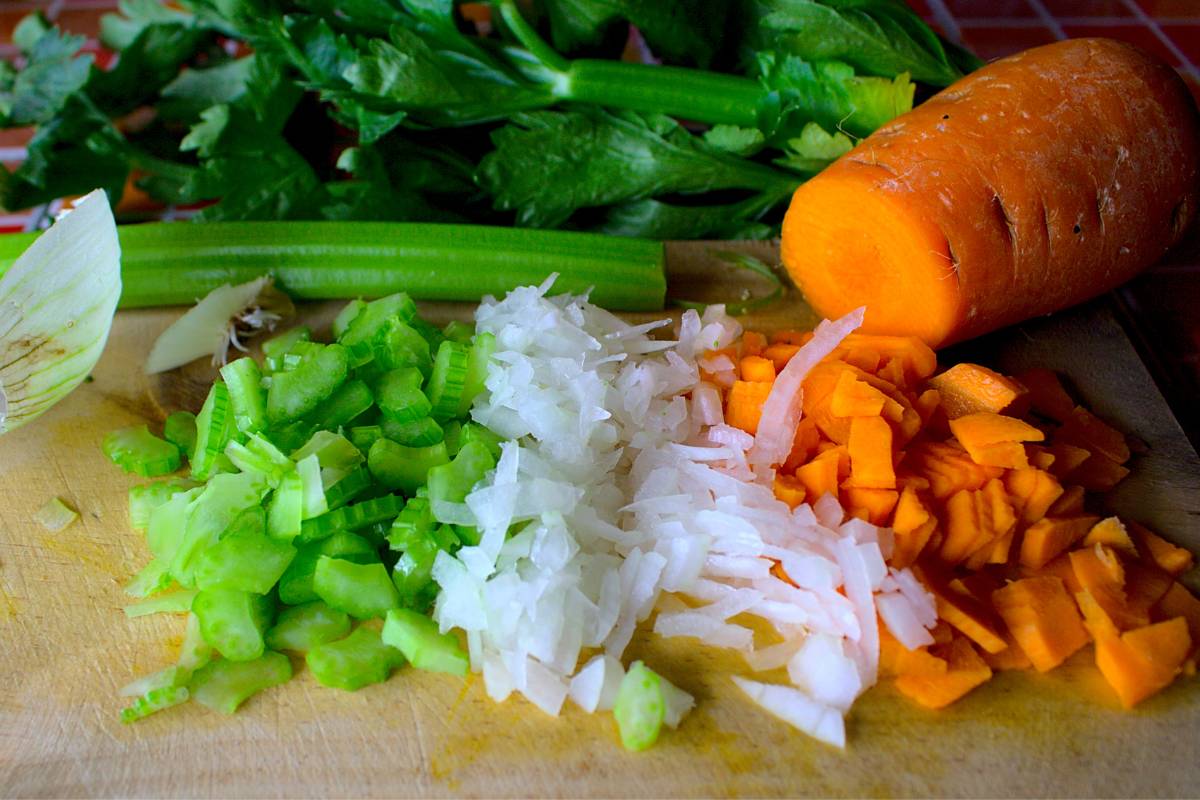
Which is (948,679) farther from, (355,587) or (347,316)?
(347,316)

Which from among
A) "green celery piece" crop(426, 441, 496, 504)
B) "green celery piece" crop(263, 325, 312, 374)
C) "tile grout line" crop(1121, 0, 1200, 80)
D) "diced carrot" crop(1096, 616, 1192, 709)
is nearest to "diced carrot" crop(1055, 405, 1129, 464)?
"diced carrot" crop(1096, 616, 1192, 709)

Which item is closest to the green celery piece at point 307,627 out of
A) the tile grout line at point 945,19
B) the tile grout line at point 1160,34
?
the tile grout line at point 945,19

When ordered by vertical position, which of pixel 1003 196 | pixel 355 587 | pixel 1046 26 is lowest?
pixel 355 587

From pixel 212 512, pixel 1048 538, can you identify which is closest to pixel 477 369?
pixel 212 512

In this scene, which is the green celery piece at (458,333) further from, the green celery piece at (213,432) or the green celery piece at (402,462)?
the green celery piece at (213,432)

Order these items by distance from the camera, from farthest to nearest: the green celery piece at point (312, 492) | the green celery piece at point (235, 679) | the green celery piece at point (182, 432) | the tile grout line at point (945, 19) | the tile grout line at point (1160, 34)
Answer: the tile grout line at point (945, 19)
the tile grout line at point (1160, 34)
the green celery piece at point (182, 432)
the green celery piece at point (312, 492)
the green celery piece at point (235, 679)

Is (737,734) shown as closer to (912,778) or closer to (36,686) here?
(912,778)
